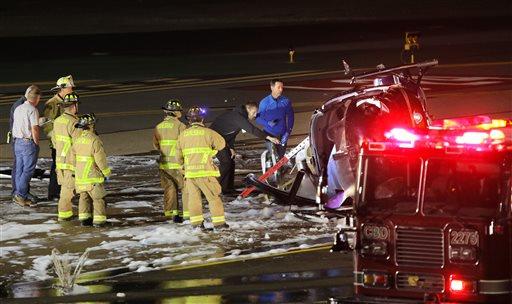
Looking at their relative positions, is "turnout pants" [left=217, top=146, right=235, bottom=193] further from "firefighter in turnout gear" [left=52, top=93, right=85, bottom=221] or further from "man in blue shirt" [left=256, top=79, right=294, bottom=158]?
"firefighter in turnout gear" [left=52, top=93, right=85, bottom=221]

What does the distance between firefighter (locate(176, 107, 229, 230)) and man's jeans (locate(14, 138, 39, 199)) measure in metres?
3.15

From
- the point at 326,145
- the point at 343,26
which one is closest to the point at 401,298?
the point at 326,145

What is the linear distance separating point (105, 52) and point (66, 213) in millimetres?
28285

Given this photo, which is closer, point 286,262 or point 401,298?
point 401,298

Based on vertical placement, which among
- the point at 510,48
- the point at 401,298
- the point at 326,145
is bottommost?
the point at 401,298

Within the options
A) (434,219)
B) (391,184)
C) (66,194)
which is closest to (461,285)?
(434,219)

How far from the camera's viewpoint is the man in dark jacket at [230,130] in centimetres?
1855

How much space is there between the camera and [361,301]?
34.8ft

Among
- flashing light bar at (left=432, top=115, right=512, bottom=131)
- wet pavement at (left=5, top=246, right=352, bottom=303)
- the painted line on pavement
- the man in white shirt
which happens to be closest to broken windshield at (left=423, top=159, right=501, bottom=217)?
flashing light bar at (left=432, top=115, right=512, bottom=131)

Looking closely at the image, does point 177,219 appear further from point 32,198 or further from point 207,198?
point 32,198

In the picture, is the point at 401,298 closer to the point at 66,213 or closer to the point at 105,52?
the point at 66,213

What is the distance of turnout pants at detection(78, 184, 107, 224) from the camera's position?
16281 millimetres

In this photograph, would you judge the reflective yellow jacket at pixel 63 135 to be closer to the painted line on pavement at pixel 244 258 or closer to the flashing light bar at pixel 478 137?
the painted line on pavement at pixel 244 258

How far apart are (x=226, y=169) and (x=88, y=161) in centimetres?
310
